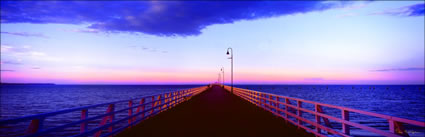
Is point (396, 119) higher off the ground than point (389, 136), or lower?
higher

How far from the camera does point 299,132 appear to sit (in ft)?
27.6

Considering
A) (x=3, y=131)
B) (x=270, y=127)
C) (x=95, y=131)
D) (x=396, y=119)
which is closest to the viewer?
(x=396, y=119)

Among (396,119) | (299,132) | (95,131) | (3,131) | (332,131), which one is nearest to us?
(396,119)

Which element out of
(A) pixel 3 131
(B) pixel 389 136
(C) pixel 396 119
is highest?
(C) pixel 396 119

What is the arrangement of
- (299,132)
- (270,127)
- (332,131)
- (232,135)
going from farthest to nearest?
(270,127), (299,132), (232,135), (332,131)

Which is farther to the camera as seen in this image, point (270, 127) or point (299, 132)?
point (270, 127)

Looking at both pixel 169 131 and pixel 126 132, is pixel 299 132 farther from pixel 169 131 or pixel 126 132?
pixel 126 132

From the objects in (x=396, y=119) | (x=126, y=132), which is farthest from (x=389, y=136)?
(x=126, y=132)

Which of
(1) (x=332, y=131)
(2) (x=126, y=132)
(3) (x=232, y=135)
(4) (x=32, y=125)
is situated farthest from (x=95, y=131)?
(1) (x=332, y=131)

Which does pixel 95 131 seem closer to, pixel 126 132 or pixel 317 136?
pixel 126 132

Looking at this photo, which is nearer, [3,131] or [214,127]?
[214,127]

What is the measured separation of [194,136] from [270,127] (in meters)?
2.96

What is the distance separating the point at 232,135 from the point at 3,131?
63.0ft

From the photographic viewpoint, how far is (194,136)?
770 cm
